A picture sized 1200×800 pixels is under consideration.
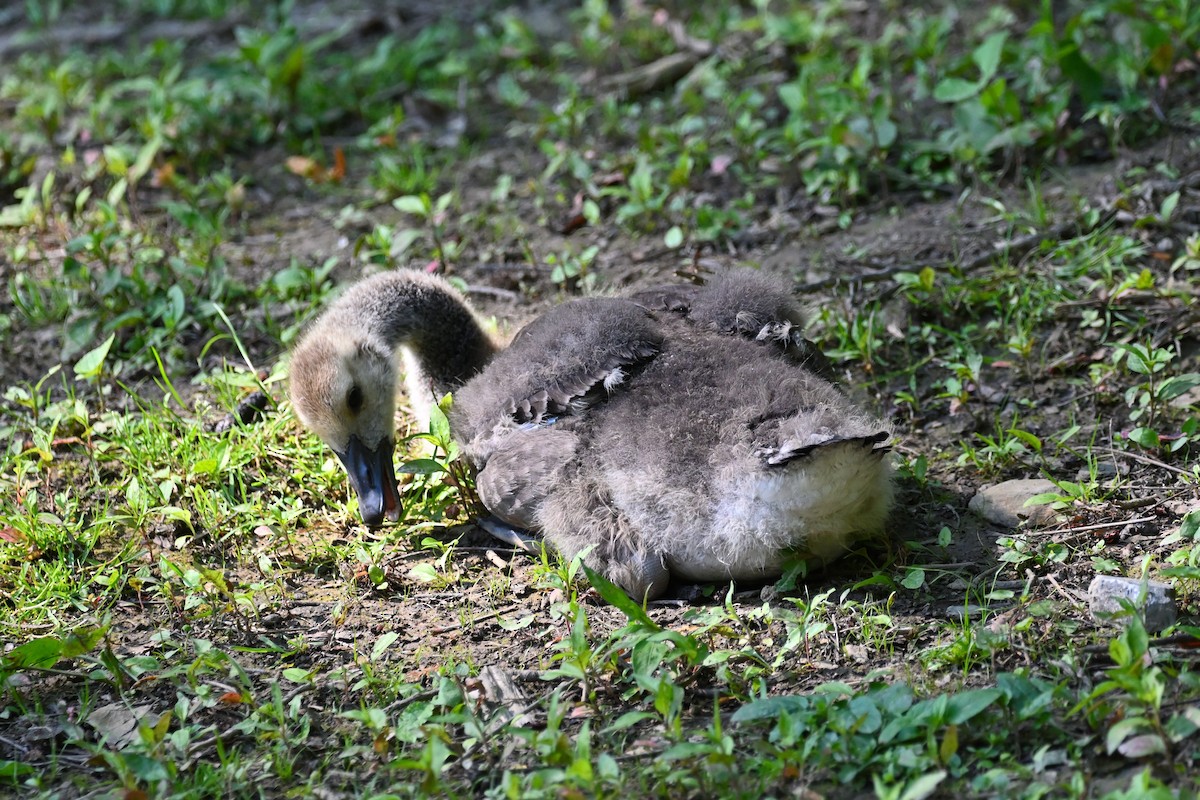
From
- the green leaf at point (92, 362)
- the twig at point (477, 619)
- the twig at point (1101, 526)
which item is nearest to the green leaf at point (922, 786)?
the twig at point (1101, 526)

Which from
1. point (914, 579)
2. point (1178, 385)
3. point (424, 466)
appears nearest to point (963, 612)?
point (914, 579)

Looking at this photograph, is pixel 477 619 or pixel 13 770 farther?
pixel 477 619

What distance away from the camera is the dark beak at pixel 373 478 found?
4176mm

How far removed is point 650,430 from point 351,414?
4.05ft

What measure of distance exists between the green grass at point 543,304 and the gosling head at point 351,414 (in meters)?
0.13

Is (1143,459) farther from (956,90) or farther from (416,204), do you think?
(416,204)

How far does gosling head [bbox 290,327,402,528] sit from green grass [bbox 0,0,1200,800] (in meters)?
0.13

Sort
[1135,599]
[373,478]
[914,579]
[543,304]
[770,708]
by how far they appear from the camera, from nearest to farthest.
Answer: [770,708] < [1135,599] < [914,579] < [373,478] < [543,304]

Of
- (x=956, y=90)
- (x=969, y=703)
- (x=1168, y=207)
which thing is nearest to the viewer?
(x=969, y=703)

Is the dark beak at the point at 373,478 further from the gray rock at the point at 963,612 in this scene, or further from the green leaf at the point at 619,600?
the gray rock at the point at 963,612

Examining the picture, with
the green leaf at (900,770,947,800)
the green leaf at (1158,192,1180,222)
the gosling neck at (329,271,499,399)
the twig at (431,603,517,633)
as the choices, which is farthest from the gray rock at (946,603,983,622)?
the green leaf at (1158,192,1180,222)

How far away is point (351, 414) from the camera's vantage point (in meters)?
4.27

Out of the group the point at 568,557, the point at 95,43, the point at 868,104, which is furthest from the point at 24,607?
the point at 95,43

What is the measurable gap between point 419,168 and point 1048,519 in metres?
3.90
